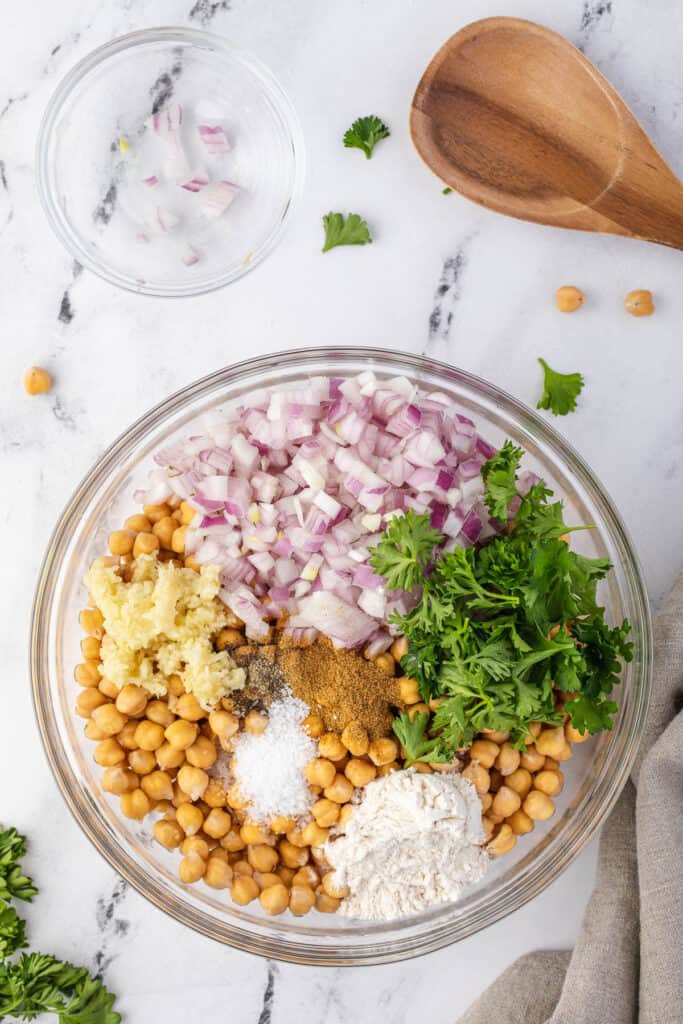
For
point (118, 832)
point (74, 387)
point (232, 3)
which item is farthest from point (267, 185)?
point (118, 832)

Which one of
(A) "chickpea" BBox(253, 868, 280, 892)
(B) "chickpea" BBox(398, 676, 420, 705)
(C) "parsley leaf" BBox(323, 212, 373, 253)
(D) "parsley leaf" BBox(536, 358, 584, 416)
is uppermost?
(C) "parsley leaf" BBox(323, 212, 373, 253)

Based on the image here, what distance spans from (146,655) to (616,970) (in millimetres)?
1276

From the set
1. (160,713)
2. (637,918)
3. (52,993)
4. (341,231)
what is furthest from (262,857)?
(341,231)

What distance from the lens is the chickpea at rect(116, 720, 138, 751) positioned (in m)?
1.98

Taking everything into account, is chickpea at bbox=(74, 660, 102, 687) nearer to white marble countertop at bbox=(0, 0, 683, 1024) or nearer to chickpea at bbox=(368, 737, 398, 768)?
white marble countertop at bbox=(0, 0, 683, 1024)

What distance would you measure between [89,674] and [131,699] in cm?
13

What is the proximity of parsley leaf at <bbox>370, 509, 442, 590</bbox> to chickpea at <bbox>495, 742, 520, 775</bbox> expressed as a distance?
45 cm

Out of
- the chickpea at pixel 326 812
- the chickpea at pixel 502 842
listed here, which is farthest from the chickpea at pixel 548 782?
the chickpea at pixel 326 812

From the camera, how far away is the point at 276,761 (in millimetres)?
1868

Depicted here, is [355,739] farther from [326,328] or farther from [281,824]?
[326,328]

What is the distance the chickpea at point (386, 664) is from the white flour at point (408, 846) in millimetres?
211

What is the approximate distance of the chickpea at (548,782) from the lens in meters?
1.99

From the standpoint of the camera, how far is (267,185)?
230cm

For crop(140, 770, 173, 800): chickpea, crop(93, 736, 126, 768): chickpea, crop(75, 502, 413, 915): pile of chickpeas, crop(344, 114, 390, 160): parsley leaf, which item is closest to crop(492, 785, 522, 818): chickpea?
crop(75, 502, 413, 915): pile of chickpeas
